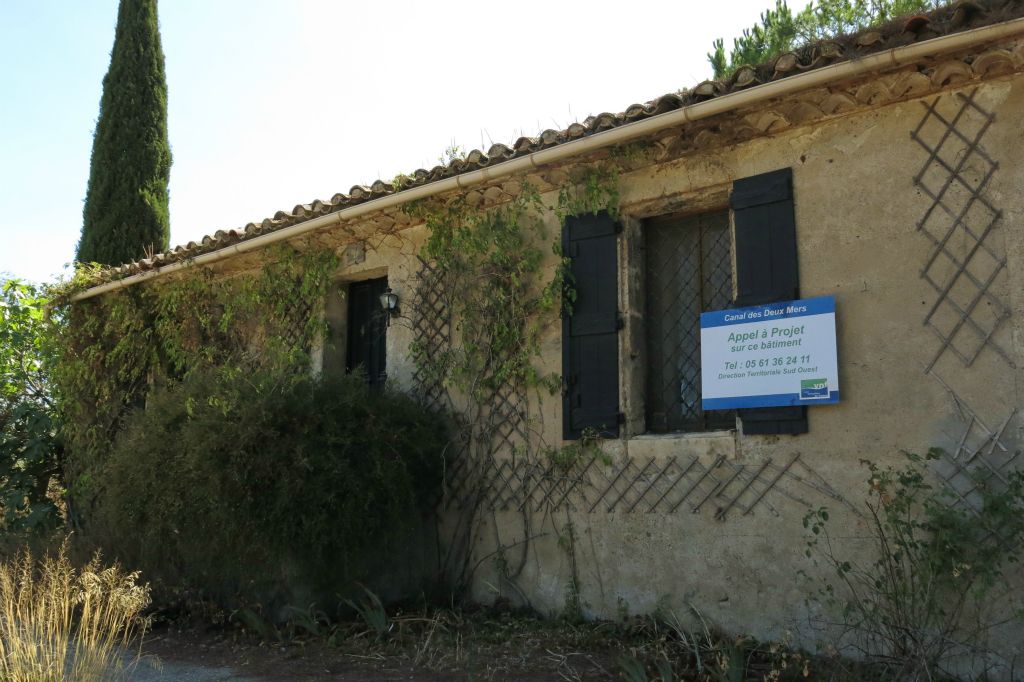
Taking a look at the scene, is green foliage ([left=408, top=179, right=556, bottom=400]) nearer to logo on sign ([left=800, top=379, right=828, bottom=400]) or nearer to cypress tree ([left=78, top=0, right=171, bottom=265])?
logo on sign ([left=800, top=379, right=828, bottom=400])

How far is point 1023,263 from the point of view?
4.55 m

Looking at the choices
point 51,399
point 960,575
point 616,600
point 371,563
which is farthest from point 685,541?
point 51,399

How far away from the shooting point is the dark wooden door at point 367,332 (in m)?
7.97

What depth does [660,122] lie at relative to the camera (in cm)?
543

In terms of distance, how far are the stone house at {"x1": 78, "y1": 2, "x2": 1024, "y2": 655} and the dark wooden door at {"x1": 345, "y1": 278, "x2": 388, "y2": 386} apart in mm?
912

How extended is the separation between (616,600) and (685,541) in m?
0.68

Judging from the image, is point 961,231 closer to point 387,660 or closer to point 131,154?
point 387,660

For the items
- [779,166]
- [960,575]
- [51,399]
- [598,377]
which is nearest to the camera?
[960,575]

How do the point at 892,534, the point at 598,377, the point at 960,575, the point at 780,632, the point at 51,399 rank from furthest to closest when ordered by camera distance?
1. the point at 51,399
2. the point at 598,377
3. the point at 780,632
4. the point at 892,534
5. the point at 960,575

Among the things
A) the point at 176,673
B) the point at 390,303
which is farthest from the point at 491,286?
the point at 176,673

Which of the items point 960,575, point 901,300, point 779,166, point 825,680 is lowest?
point 825,680

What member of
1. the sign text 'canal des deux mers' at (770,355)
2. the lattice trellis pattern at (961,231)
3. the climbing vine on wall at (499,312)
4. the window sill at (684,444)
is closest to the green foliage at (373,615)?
the climbing vine on wall at (499,312)

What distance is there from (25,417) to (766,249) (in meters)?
8.83

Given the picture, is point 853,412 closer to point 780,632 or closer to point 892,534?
point 892,534
